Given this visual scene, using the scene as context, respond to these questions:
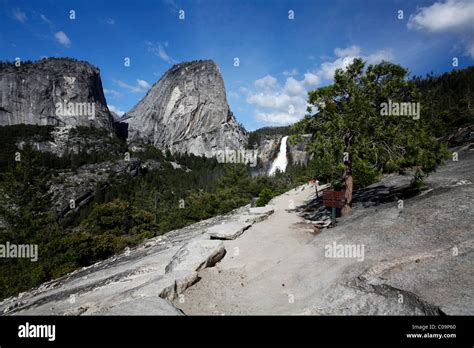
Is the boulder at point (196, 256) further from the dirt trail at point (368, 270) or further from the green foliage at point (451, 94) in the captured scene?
the green foliage at point (451, 94)

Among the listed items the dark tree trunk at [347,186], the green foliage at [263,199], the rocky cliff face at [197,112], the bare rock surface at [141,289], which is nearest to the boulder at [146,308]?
the bare rock surface at [141,289]

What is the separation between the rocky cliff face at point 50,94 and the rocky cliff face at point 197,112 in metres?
48.1

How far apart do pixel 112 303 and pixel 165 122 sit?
20046cm

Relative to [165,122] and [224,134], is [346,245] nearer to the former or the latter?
[224,134]

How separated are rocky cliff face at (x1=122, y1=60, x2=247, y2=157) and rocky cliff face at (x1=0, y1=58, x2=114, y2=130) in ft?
158

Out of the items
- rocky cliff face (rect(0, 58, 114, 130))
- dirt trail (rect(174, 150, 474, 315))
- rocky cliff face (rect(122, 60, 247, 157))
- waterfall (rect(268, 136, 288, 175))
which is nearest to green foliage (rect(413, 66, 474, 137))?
waterfall (rect(268, 136, 288, 175))

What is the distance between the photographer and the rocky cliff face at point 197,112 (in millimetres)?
188250

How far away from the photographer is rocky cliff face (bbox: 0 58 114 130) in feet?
523

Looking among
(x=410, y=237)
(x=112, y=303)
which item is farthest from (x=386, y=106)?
(x=112, y=303)

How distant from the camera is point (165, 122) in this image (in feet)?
643

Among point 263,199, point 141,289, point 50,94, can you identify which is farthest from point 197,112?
point 141,289

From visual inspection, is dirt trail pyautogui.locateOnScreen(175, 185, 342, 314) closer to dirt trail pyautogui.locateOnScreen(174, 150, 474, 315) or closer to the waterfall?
dirt trail pyautogui.locateOnScreen(174, 150, 474, 315)

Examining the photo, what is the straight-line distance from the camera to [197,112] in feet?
625

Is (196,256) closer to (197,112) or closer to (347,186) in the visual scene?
(347,186)
